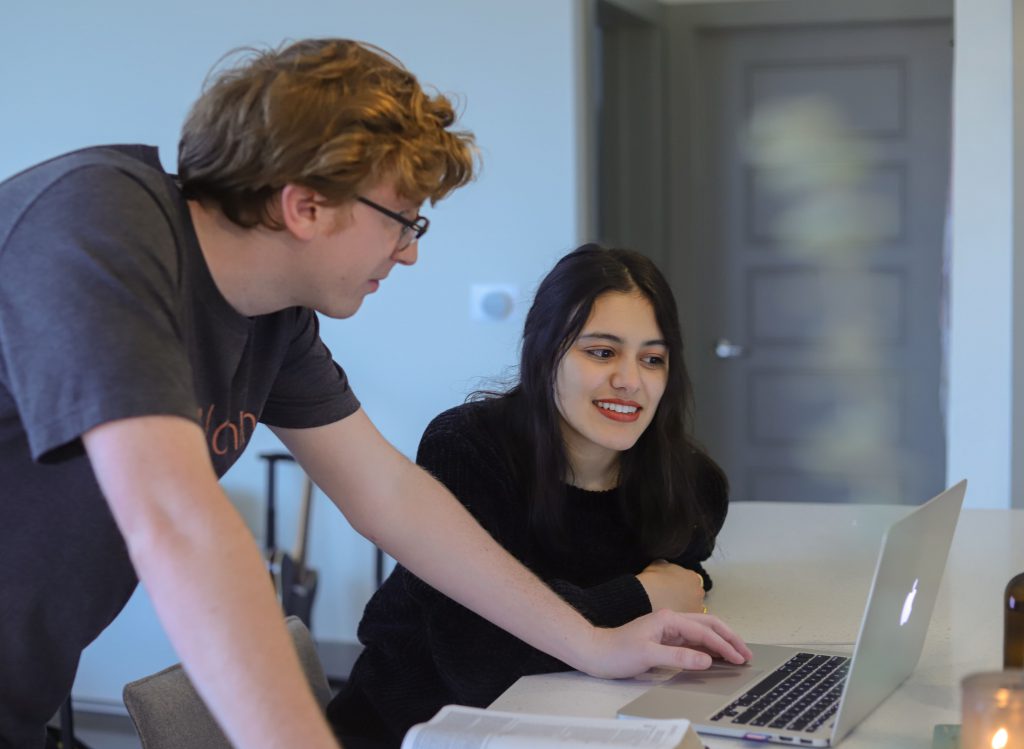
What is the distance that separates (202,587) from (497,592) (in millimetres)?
638

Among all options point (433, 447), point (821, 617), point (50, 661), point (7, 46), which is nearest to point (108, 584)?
point (50, 661)

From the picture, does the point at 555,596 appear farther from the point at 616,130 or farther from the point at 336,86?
the point at 616,130

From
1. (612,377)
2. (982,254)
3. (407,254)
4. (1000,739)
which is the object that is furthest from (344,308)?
(982,254)

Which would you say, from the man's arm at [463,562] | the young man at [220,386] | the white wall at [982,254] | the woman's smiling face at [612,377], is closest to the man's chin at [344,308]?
the young man at [220,386]

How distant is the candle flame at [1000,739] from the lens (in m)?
0.98

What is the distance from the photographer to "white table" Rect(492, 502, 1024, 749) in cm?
136

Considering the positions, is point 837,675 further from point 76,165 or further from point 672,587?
point 76,165

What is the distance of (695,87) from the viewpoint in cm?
464

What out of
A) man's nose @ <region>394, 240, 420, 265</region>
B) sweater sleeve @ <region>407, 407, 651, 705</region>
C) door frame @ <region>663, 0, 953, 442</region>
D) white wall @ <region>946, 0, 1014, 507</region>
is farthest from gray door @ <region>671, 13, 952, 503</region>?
man's nose @ <region>394, 240, 420, 265</region>

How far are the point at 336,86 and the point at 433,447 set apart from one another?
2.78 feet

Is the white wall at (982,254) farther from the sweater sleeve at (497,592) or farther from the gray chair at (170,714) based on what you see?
the gray chair at (170,714)

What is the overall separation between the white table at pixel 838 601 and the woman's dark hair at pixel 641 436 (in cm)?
13

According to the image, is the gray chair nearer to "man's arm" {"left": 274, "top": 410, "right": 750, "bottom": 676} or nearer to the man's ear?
"man's arm" {"left": 274, "top": 410, "right": 750, "bottom": 676}

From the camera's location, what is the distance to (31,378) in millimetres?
885
